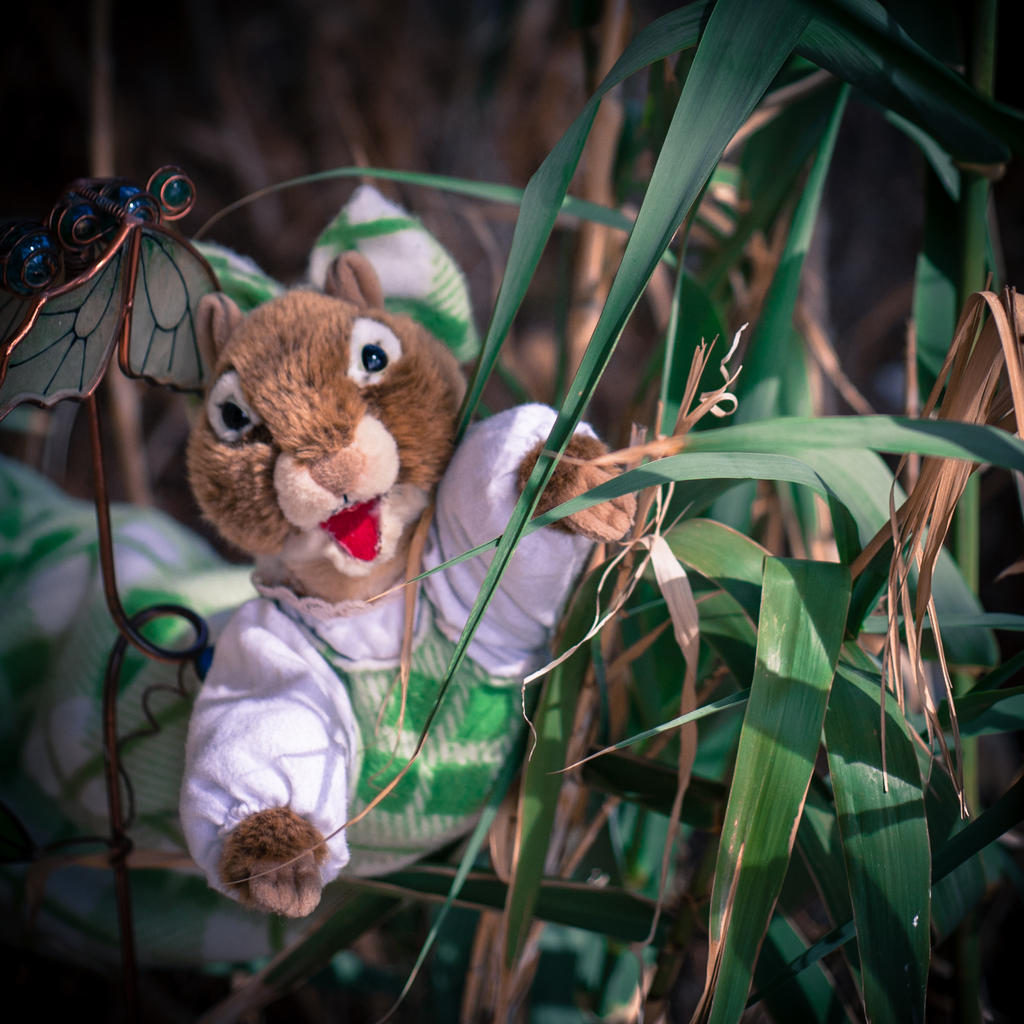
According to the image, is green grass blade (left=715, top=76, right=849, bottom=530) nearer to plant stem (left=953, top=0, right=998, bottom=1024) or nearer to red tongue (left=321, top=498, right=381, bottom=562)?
plant stem (left=953, top=0, right=998, bottom=1024)

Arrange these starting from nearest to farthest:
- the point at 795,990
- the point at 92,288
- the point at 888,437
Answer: the point at 888,437
the point at 92,288
the point at 795,990

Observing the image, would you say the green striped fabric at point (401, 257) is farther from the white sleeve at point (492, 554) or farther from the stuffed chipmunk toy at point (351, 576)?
the white sleeve at point (492, 554)

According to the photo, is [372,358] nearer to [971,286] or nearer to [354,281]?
[354,281]

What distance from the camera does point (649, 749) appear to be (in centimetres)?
56

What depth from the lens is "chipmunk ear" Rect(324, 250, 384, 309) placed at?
0.45m

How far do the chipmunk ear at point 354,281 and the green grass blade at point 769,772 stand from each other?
260 millimetres

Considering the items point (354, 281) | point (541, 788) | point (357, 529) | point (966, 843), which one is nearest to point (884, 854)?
point (966, 843)

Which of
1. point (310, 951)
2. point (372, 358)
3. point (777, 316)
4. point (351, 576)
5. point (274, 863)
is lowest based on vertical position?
point (310, 951)

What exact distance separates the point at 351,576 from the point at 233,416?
0.33 feet

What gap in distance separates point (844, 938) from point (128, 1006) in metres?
0.42

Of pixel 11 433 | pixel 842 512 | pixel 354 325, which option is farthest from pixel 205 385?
pixel 11 433

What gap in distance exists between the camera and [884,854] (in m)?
0.34

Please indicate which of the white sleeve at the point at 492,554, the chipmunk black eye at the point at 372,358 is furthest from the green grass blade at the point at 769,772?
the chipmunk black eye at the point at 372,358

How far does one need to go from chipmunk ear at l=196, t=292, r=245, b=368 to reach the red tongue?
118 mm
